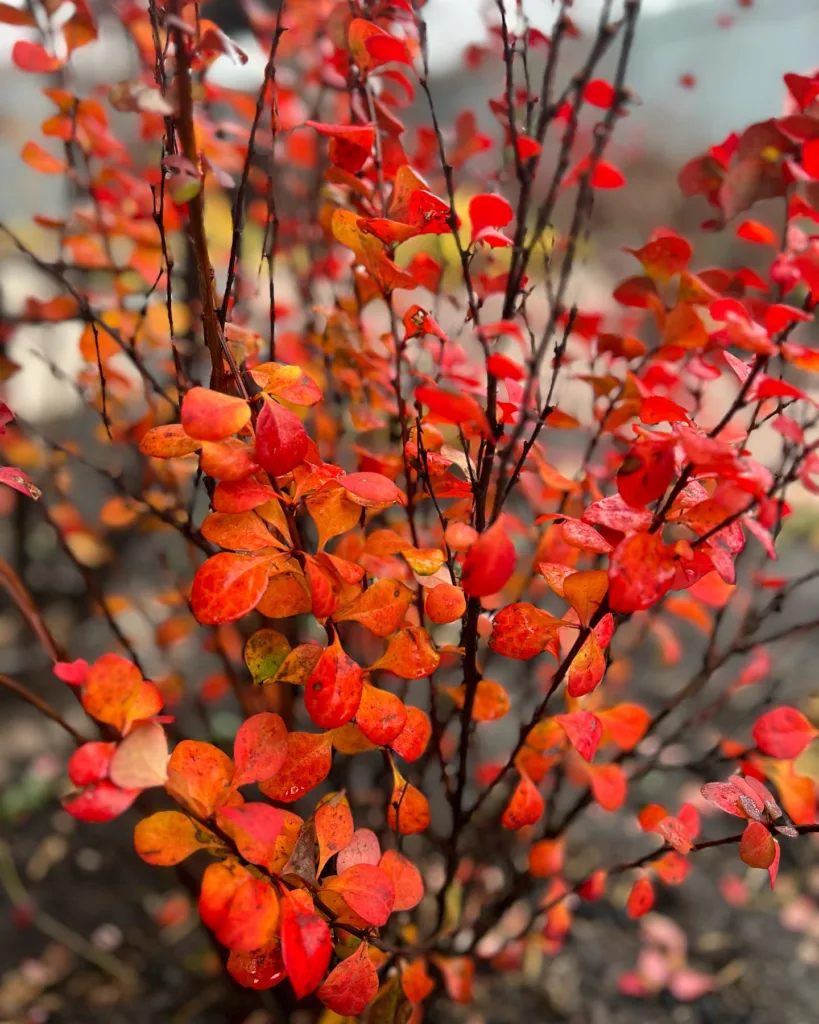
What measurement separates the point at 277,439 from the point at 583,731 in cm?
33

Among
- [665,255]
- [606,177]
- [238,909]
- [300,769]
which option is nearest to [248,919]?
[238,909]

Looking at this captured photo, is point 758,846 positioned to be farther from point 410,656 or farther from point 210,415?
point 210,415

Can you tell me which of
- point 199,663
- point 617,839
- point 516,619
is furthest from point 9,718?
point 516,619

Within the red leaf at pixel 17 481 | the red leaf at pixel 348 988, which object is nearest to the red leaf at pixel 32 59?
the red leaf at pixel 17 481

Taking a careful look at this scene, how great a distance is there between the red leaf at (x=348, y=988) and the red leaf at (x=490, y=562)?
31 centimetres

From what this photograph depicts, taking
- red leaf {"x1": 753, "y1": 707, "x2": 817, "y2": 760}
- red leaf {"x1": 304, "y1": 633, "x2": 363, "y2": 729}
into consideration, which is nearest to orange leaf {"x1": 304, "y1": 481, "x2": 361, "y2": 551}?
red leaf {"x1": 304, "y1": 633, "x2": 363, "y2": 729}

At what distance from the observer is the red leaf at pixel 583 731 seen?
58 cm

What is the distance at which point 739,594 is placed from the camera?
212 cm

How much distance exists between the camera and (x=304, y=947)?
488 millimetres

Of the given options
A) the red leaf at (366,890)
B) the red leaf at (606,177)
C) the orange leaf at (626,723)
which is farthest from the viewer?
the orange leaf at (626,723)

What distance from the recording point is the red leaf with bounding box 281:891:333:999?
0.48 meters

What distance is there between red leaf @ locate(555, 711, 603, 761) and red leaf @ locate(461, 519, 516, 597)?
0.62ft

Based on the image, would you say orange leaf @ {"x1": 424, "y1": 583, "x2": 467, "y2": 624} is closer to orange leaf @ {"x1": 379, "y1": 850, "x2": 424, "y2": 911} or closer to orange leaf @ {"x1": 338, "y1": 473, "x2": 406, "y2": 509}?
orange leaf @ {"x1": 338, "y1": 473, "x2": 406, "y2": 509}

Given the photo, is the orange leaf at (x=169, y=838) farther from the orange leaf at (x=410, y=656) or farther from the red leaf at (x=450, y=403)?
the red leaf at (x=450, y=403)
